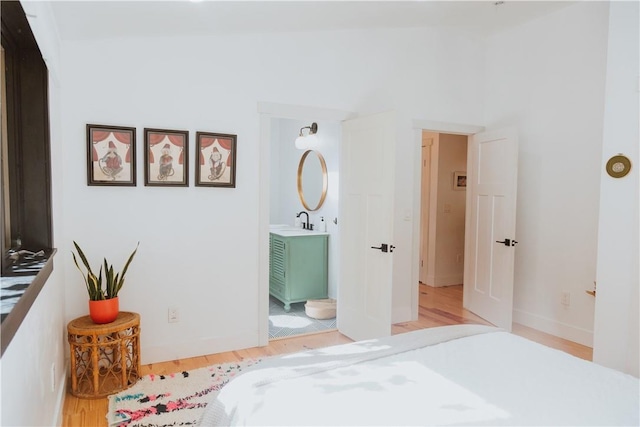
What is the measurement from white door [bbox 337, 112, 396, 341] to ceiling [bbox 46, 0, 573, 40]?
806mm

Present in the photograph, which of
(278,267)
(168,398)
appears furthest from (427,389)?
(278,267)

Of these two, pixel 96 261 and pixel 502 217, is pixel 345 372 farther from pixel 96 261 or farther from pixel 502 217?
pixel 502 217

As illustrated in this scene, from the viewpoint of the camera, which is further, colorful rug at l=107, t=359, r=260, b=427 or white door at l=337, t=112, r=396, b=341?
white door at l=337, t=112, r=396, b=341

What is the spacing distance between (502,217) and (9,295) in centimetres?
382

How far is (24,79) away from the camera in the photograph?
81.0 inches

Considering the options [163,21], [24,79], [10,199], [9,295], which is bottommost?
[9,295]

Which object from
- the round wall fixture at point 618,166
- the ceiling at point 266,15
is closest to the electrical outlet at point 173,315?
the ceiling at point 266,15

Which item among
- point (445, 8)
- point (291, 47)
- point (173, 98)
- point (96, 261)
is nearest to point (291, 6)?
point (291, 47)

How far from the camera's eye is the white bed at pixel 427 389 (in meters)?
1.23

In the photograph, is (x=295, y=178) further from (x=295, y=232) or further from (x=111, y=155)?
(x=111, y=155)

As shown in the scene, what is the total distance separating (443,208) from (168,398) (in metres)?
4.36

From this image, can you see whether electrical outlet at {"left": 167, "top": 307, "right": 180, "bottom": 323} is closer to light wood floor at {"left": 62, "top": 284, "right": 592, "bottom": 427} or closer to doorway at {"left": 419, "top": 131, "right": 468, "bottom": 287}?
light wood floor at {"left": 62, "top": 284, "right": 592, "bottom": 427}

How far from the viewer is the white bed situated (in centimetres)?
123

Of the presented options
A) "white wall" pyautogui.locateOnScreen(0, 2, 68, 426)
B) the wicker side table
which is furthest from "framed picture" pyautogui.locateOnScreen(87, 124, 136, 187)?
the wicker side table
